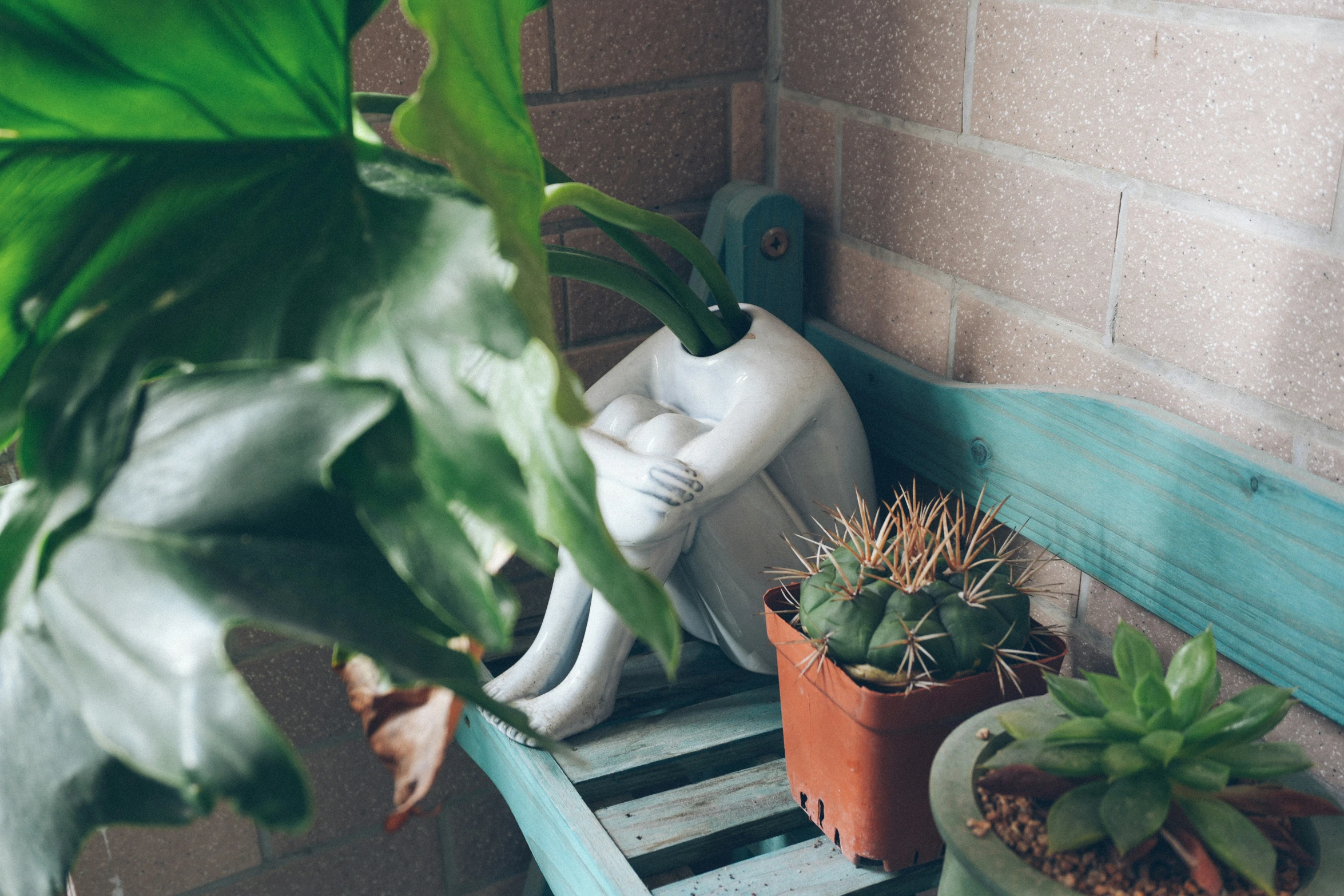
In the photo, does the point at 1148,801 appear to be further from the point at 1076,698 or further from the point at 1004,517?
the point at 1004,517

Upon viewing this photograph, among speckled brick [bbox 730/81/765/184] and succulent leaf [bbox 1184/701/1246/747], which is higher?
speckled brick [bbox 730/81/765/184]

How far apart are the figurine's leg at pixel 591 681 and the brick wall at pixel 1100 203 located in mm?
377

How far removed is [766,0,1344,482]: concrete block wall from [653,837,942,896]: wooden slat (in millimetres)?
428

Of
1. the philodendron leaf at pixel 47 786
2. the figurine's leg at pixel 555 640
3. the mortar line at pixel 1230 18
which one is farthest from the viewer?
the figurine's leg at pixel 555 640

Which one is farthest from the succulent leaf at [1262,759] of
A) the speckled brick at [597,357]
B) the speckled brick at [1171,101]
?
the speckled brick at [597,357]

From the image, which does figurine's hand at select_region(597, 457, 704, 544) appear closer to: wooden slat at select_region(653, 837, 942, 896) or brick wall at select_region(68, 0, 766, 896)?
wooden slat at select_region(653, 837, 942, 896)

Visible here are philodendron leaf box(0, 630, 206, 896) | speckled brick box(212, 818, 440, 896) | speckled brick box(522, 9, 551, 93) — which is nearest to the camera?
philodendron leaf box(0, 630, 206, 896)

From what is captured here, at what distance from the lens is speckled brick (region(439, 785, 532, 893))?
149 centimetres

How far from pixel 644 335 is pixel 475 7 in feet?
2.93

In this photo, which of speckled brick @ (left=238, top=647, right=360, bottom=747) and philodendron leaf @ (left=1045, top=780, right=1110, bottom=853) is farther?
speckled brick @ (left=238, top=647, right=360, bottom=747)

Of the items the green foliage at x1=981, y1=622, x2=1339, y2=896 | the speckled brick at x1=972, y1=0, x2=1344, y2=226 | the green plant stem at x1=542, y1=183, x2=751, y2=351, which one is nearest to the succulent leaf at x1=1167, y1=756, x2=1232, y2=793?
the green foliage at x1=981, y1=622, x2=1339, y2=896

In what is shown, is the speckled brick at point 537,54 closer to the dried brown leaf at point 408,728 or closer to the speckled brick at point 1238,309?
the speckled brick at point 1238,309

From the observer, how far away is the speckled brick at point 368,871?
54.8 inches

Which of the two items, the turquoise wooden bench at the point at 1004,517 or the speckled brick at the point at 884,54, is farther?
the speckled brick at the point at 884,54
